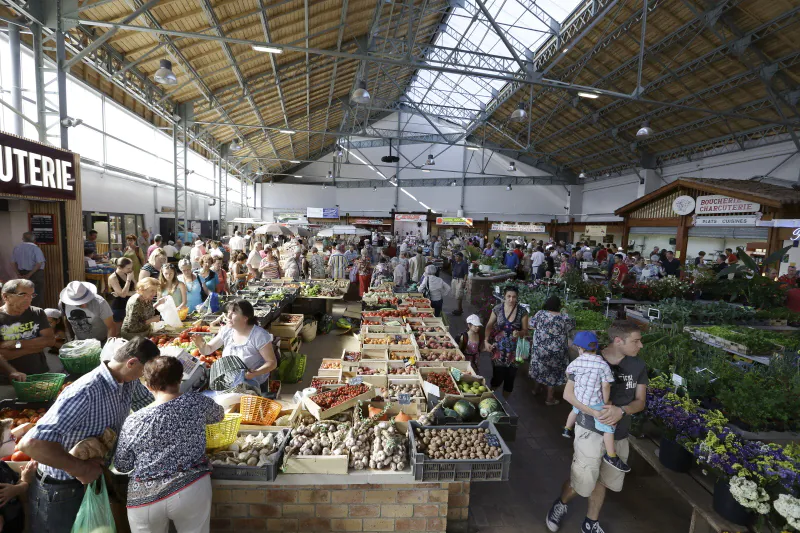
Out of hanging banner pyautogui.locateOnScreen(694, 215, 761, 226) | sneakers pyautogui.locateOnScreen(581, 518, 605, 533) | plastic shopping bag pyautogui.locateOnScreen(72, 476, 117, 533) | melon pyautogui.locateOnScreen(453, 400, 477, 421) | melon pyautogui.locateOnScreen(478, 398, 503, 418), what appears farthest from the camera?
hanging banner pyautogui.locateOnScreen(694, 215, 761, 226)

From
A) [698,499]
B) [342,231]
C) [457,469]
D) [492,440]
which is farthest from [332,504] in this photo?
[342,231]

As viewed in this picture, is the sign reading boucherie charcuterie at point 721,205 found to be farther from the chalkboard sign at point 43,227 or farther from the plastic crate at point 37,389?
the chalkboard sign at point 43,227

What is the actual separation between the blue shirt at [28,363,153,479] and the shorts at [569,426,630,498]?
274cm

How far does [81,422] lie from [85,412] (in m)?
0.05

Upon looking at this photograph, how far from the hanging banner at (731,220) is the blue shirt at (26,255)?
14.1 m

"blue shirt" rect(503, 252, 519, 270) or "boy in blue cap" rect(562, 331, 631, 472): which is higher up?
"blue shirt" rect(503, 252, 519, 270)

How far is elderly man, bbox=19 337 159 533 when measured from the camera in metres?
1.79

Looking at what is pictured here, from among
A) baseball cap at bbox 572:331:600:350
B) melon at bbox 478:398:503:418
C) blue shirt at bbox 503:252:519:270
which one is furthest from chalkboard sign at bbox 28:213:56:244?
blue shirt at bbox 503:252:519:270

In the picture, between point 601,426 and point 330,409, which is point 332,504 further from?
point 601,426

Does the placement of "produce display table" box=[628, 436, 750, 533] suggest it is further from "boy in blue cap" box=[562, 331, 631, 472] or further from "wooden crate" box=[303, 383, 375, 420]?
"wooden crate" box=[303, 383, 375, 420]

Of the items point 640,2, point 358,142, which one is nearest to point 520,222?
point 358,142

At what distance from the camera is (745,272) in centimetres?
740

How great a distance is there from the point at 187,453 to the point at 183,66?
410 inches

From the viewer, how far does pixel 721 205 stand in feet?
34.6
